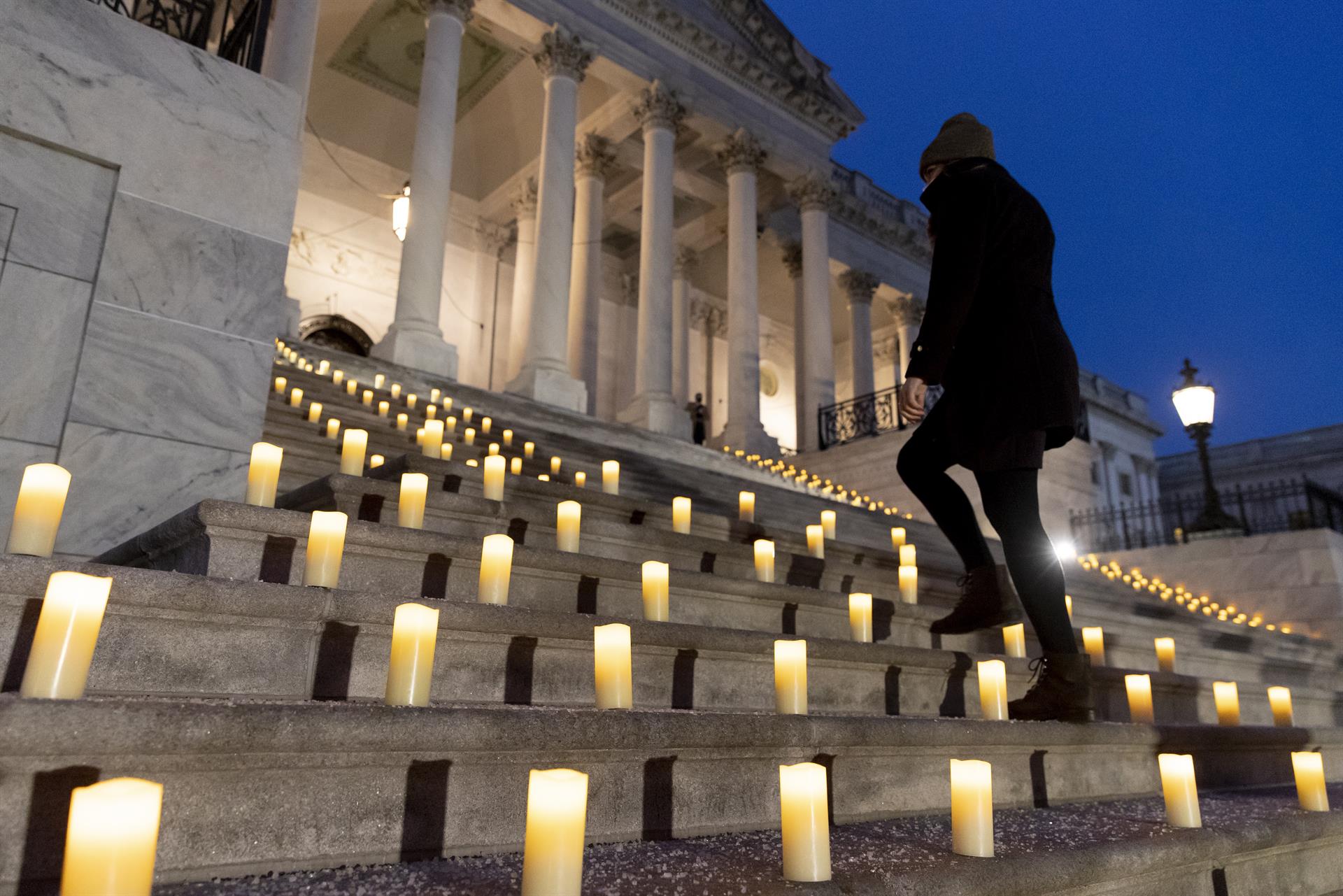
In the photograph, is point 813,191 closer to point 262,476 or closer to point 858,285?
point 858,285

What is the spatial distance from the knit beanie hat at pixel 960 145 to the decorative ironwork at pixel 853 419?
16817mm

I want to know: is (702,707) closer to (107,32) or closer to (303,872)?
(303,872)

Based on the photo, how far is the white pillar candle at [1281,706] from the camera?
175 inches

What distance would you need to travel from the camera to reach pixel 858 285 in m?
26.5

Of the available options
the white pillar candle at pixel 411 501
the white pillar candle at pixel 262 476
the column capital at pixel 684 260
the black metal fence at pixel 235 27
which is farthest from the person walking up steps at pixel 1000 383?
the column capital at pixel 684 260

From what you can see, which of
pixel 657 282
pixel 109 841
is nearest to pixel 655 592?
pixel 109 841

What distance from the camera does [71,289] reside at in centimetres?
428

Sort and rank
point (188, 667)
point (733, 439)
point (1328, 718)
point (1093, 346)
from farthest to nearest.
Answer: point (1093, 346) → point (733, 439) → point (1328, 718) → point (188, 667)

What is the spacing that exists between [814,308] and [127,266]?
18.9m

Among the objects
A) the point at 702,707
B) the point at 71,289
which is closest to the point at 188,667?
the point at 702,707

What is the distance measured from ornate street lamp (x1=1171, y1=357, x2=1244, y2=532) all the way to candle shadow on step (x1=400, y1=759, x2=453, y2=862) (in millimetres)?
12346

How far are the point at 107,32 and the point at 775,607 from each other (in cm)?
462

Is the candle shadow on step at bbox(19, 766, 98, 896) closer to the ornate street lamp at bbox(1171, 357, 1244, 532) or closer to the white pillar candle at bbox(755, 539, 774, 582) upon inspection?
the white pillar candle at bbox(755, 539, 774, 582)

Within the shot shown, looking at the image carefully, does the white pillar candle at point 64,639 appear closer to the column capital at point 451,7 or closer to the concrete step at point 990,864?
the concrete step at point 990,864
